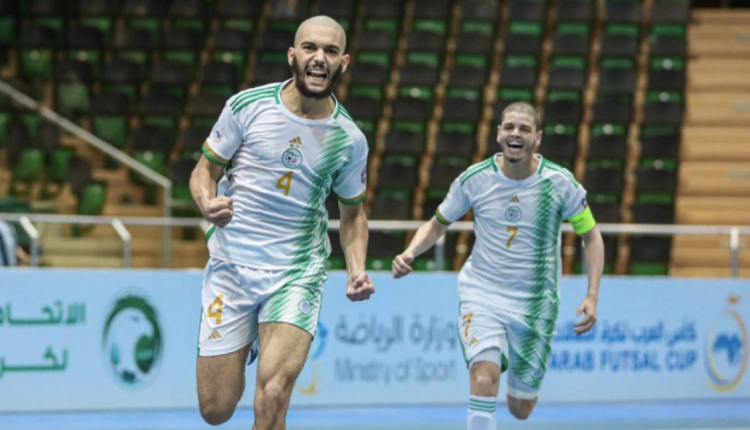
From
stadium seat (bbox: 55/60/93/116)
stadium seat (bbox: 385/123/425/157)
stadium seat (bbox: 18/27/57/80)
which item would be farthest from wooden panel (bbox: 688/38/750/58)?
stadium seat (bbox: 18/27/57/80)

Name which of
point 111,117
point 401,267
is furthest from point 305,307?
point 111,117

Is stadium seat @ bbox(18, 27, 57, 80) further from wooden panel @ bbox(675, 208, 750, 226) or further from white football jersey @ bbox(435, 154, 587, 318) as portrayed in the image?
white football jersey @ bbox(435, 154, 587, 318)

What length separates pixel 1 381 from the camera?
10.3 metres

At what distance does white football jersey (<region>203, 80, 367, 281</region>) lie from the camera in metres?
5.58

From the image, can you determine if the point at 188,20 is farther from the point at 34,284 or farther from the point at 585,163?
the point at 34,284

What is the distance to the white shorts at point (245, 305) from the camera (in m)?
5.51

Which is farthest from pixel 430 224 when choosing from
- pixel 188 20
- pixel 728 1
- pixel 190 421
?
pixel 728 1

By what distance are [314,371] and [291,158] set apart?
19.3 feet

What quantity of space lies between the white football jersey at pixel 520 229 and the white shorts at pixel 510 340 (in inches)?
3.2

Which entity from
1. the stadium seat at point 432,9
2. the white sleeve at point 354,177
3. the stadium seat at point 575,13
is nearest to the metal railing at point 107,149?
the white sleeve at point 354,177

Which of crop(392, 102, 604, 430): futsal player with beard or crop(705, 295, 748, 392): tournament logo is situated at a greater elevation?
crop(392, 102, 604, 430): futsal player with beard

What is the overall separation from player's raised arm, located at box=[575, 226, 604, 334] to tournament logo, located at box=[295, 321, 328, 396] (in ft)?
13.4

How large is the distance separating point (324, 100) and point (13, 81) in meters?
10.4

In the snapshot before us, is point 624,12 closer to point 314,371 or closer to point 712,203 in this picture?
point 712,203
